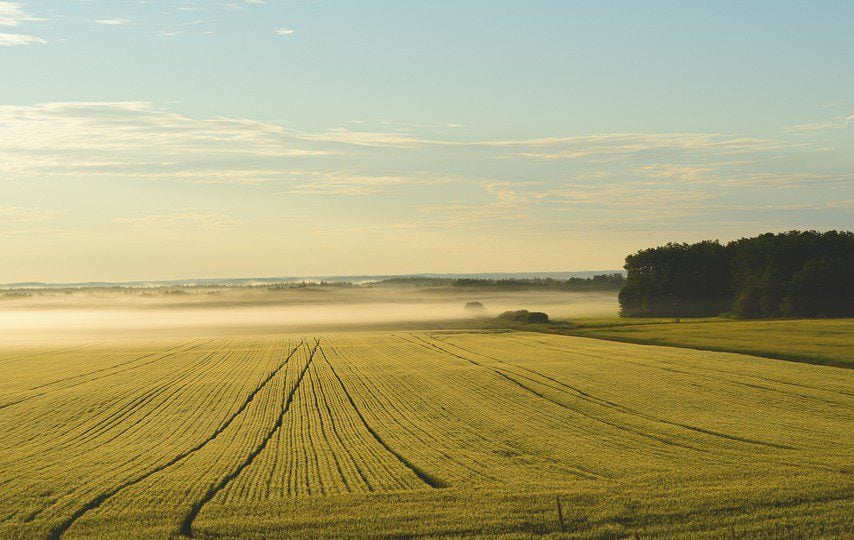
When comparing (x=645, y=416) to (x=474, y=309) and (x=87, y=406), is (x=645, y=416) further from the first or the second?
(x=474, y=309)

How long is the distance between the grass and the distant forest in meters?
17.7

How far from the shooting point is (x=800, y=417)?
106 ft

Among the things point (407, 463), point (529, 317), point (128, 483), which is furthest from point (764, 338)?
point (128, 483)

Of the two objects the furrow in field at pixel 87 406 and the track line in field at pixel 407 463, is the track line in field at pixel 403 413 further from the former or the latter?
the furrow in field at pixel 87 406

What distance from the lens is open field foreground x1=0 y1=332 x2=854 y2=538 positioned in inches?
722

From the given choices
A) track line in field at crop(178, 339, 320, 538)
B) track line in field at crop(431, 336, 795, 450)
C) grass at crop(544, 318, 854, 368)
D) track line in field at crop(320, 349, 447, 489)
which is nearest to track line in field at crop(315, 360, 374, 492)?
track line in field at crop(320, 349, 447, 489)

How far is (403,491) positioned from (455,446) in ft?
22.4

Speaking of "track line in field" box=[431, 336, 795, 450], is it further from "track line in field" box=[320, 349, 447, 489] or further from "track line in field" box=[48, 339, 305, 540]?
"track line in field" box=[48, 339, 305, 540]

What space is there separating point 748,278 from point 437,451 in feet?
288

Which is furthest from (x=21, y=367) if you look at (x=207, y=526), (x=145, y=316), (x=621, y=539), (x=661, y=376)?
(x=145, y=316)

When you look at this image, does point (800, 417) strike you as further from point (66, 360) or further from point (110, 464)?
point (66, 360)

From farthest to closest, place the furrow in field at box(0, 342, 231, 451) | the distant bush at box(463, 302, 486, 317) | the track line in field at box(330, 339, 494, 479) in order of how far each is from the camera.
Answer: the distant bush at box(463, 302, 486, 317), the furrow in field at box(0, 342, 231, 451), the track line in field at box(330, 339, 494, 479)

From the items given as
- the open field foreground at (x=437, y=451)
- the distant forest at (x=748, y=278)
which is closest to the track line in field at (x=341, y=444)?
the open field foreground at (x=437, y=451)

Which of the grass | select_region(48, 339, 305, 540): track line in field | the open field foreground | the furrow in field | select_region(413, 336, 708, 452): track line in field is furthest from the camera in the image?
the grass
